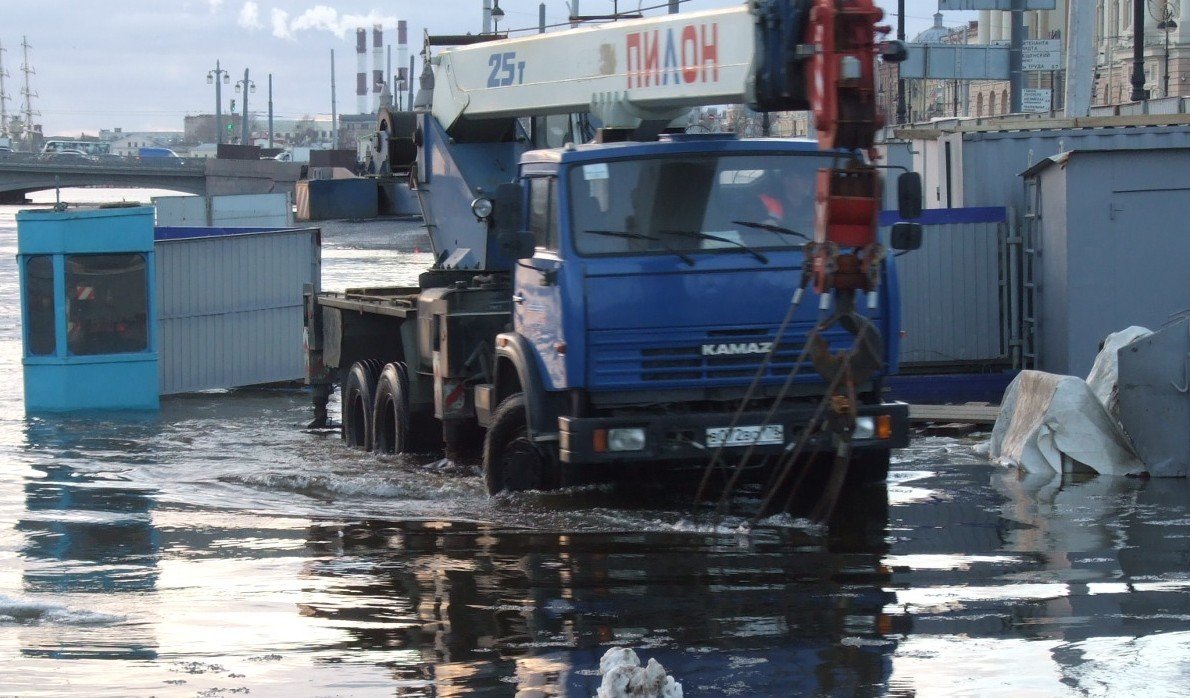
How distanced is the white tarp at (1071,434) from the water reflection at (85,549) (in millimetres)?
6400

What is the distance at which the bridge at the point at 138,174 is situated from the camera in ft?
324

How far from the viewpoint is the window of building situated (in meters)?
10.0

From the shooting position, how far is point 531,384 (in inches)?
397

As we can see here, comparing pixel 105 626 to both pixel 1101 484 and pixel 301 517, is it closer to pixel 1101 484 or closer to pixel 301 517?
pixel 301 517

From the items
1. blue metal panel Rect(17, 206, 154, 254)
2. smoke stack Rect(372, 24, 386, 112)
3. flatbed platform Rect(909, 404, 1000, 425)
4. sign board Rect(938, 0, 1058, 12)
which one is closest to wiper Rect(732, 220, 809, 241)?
flatbed platform Rect(909, 404, 1000, 425)

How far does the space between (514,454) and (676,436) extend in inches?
57.6

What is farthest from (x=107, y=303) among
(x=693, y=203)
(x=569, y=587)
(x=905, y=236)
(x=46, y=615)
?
(x=569, y=587)

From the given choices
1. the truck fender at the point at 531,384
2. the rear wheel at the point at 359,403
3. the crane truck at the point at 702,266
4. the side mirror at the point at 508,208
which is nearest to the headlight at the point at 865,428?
the crane truck at the point at 702,266

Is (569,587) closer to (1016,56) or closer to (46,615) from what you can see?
(46,615)

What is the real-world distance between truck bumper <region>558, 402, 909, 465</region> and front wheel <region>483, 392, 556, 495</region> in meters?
0.82

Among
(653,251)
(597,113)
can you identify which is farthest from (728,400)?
(597,113)

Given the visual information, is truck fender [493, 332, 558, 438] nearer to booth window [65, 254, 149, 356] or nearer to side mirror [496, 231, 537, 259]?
side mirror [496, 231, 537, 259]

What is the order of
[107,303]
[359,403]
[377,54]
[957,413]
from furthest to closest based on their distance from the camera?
[377,54] → [107,303] → [359,403] → [957,413]

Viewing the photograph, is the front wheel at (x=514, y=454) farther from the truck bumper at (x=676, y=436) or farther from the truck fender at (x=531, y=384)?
the truck bumper at (x=676, y=436)
